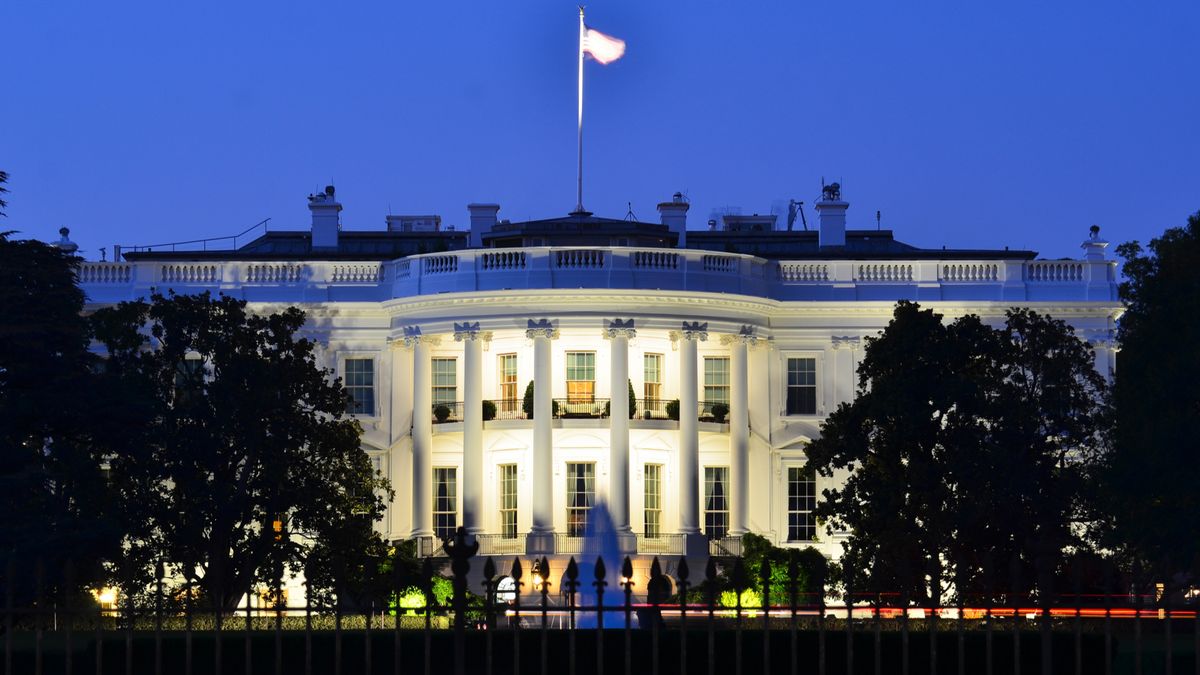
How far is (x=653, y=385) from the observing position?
251 feet

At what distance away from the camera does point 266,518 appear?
60656 millimetres

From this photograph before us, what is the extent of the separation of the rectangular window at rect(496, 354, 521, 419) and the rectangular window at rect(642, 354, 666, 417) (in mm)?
3584

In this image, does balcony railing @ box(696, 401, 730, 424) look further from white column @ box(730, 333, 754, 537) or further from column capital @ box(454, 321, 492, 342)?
column capital @ box(454, 321, 492, 342)

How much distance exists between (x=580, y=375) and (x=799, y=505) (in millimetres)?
7338

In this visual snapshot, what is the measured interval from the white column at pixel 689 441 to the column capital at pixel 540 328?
141 inches

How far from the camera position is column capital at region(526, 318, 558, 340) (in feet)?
242

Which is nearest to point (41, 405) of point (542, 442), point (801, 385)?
point (542, 442)

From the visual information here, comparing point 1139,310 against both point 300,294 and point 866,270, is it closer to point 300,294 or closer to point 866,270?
point 866,270

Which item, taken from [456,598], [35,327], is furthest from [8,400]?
[456,598]

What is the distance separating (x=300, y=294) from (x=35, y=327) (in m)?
36.3

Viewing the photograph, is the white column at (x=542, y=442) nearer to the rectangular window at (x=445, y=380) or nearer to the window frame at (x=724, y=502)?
the rectangular window at (x=445, y=380)

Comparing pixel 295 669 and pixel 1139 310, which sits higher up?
pixel 1139 310

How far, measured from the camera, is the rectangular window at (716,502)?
249 ft

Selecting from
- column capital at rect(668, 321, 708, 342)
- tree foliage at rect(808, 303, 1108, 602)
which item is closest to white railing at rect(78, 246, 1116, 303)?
column capital at rect(668, 321, 708, 342)
